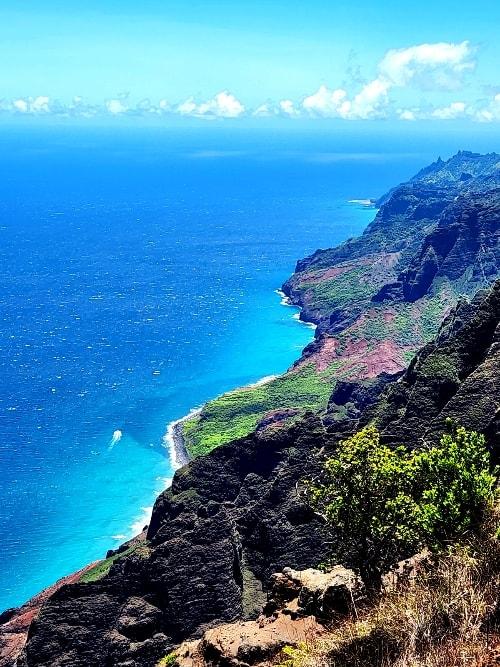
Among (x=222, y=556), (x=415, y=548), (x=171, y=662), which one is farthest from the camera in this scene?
(x=222, y=556)

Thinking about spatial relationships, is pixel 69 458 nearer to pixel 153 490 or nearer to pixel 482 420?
pixel 153 490

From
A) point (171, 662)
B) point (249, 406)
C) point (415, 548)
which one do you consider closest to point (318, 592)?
point (415, 548)

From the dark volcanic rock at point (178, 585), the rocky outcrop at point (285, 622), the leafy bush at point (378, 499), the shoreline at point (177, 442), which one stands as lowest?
the shoreline at point (177, 442)

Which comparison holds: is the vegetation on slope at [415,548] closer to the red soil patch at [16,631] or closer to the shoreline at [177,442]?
the red soil patch at [16,631]

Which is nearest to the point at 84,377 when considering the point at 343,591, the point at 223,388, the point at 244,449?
the point at 223,388

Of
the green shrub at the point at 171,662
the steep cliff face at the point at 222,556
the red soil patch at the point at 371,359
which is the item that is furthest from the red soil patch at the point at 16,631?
the red soil patch at the point at 371,359

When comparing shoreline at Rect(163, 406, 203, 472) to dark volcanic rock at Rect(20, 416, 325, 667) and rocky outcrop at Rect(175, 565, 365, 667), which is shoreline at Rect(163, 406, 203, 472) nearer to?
dark volcanic rock at Rect(20, 416, 325, 667)

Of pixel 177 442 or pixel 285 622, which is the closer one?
pixel 285 622

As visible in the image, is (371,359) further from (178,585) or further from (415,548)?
(415,548)
